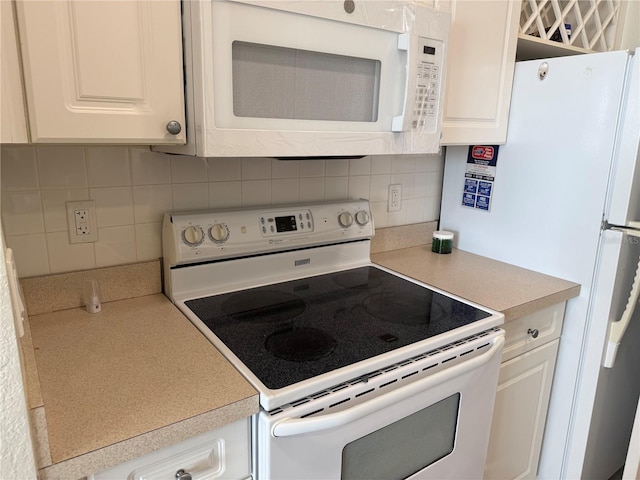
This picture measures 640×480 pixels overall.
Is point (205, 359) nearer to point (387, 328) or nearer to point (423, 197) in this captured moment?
point (387, 328)

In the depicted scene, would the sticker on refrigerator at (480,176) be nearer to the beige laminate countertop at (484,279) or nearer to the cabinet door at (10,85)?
the beige laminate countertop at (484,279)

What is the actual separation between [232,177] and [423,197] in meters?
0.85

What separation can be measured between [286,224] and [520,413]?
99cm

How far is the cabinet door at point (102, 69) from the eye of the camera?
0.85 m

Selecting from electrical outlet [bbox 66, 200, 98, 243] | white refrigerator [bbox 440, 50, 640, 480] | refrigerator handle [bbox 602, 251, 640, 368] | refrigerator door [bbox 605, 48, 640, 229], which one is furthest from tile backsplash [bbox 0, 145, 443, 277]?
refrigerator handle [bbox 602, 251, 640, 368]

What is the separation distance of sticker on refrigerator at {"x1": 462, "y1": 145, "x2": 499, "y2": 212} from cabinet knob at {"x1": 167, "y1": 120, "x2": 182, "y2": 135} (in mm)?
1169

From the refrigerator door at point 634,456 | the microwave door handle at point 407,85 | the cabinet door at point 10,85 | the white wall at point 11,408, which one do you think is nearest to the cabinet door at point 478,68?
the microwave door handle at point 407,85

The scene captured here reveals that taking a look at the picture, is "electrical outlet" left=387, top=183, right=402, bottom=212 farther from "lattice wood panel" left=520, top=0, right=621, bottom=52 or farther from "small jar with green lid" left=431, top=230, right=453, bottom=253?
"lattice wood panel" left=520, top=0, right=621, bottom=52

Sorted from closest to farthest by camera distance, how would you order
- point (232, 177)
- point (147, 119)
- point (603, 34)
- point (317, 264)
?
point (147, 119) < point (232, 177) < point (317, 264) < point (603, 34)

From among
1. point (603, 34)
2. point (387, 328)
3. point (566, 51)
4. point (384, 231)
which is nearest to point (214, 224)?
point (387, 328)

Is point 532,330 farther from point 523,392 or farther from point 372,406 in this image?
point 372,406

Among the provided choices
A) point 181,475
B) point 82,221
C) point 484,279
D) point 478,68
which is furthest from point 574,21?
point 181,475

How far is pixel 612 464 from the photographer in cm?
181

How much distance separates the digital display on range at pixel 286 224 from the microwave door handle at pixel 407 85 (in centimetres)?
43
